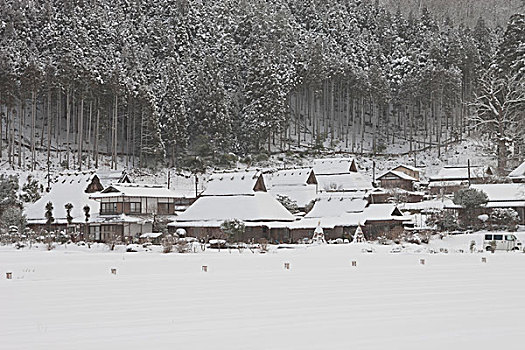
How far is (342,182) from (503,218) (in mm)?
23663

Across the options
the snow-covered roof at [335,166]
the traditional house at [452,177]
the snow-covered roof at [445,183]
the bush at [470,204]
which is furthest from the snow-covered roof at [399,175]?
the bush at [470,204]

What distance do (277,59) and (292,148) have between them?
1288 cm

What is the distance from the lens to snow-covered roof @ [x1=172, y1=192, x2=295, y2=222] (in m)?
41.7

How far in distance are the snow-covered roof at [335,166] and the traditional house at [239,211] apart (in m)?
16.9

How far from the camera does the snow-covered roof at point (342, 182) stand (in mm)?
58688

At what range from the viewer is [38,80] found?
189 ft

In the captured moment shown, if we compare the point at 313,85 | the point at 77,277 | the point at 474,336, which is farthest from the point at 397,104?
the point at 474,336

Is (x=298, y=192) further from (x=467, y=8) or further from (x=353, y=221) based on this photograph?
(x=467, y=8)

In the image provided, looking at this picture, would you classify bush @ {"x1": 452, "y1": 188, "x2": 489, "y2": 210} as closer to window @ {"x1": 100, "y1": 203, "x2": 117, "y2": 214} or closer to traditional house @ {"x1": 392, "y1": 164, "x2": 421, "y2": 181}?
window @ {"x1": 100, "y1": 203, "x2": 117, "y2": 214}

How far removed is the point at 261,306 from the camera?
11.7 metres

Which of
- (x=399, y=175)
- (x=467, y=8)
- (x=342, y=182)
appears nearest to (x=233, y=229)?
(x=342, y=182)

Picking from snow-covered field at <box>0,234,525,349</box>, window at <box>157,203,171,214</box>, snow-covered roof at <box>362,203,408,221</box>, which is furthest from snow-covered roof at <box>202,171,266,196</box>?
snow-covered field at <box>0,234,525,349</box>

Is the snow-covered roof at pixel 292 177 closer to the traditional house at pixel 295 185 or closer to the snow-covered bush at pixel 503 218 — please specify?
the traditional house at pixel 295 185

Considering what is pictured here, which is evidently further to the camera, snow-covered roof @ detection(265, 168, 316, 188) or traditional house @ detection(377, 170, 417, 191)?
traditional house @ detection(377, 170, 417, 191)
